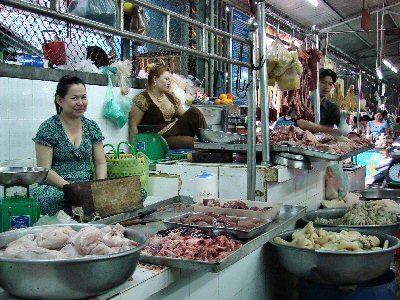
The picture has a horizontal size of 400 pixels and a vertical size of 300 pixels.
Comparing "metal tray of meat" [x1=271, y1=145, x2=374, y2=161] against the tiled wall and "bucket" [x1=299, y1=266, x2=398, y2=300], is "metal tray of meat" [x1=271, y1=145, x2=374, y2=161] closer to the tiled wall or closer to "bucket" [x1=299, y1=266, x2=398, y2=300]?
"bucket" [x1=299, y1=266, x2=398, y2=300]

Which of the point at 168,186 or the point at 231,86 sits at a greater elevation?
the point at 231,86

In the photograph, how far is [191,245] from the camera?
2.31 meters

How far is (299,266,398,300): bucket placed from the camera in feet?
10.3

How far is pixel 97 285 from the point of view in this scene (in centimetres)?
160

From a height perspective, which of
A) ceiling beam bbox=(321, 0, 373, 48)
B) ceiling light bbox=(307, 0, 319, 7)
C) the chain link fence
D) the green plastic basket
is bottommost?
the green plastic basket

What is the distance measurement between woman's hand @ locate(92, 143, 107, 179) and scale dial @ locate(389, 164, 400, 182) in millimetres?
4008

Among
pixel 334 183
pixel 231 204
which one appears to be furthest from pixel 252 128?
pixel 334 183

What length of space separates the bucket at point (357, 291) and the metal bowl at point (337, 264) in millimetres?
108

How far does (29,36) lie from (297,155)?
4.13 m

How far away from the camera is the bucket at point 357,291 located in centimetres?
313

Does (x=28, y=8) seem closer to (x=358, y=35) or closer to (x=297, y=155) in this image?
(x=297, y=155)

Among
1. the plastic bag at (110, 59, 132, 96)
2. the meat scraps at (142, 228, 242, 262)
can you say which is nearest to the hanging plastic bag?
the plastic bag at (110, 59, 132, 96)

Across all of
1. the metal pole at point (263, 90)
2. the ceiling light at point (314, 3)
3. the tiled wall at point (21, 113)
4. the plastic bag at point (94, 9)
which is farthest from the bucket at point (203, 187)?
the ceiling light at point (314, 3)

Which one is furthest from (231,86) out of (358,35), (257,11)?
(358,35)
